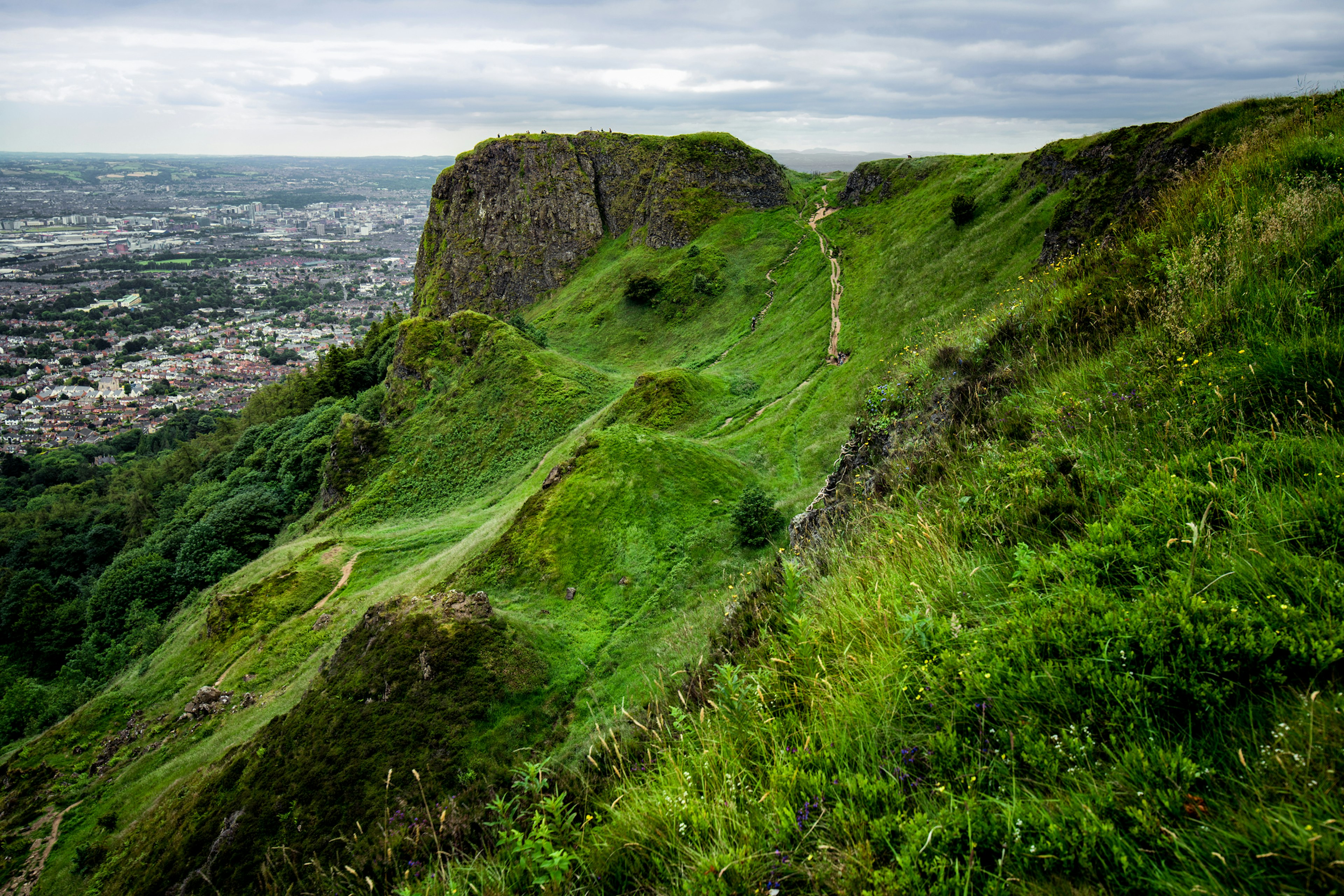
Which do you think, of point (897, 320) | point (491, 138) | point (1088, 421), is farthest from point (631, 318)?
point (1088, 421)

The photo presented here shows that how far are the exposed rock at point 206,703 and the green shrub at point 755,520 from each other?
17.9 meters

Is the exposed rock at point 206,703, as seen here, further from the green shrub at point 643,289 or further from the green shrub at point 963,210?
the green shrub at point 643,289

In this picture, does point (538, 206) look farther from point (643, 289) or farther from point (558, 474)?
point (558, 474)

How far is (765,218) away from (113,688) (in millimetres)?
68737

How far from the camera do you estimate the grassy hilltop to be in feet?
7.97

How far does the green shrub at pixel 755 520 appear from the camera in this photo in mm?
16547

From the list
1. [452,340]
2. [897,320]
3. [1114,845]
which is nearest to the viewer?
[1114,845]

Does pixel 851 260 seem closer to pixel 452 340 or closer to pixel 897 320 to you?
pixel 897 320

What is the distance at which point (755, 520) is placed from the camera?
54.6 feet

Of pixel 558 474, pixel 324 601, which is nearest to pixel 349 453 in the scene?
pixel 324 601

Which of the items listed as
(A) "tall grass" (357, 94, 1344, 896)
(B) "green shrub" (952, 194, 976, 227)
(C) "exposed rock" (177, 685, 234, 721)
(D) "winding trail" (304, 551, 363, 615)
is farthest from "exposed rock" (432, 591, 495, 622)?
(B) "green shrub" (952, 194, 976, 227)

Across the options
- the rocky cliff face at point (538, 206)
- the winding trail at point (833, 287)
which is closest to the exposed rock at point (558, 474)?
the winding trail at point (833, 287)

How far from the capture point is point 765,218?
6819 centimetres

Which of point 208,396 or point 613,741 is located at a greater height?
point 613,741
